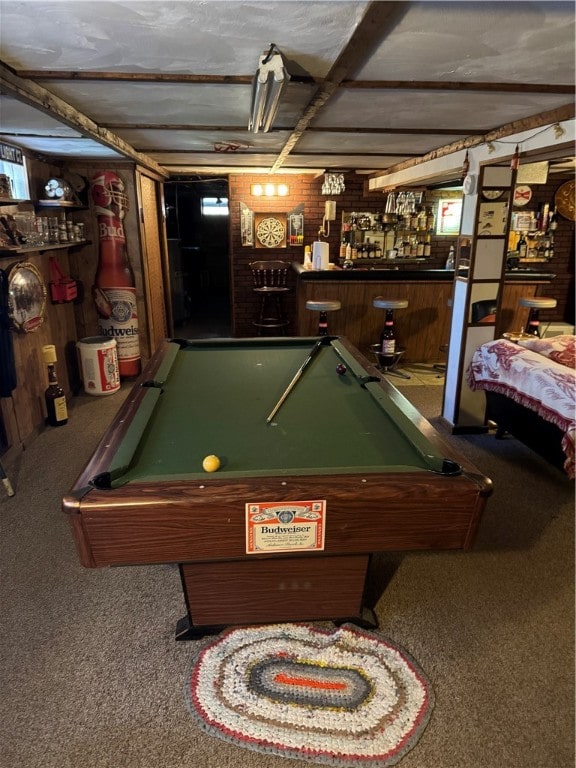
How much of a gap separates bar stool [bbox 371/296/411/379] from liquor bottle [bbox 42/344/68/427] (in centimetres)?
339

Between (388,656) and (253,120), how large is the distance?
2.63m

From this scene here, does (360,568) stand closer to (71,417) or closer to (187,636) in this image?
(187,636)

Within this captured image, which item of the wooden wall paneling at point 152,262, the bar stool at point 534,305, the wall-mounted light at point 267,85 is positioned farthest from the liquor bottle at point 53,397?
the bar stool at point 534,305

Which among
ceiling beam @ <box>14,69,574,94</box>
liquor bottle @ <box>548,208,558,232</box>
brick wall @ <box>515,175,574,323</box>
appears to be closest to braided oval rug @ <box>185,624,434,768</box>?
ceiling beam @ <box>14,69,574,94</box>

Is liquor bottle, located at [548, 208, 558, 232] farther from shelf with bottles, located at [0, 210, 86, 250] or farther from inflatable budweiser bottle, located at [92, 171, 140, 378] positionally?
shelf with bottles, located at [0, 210, 86, 250]

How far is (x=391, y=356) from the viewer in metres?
5.70

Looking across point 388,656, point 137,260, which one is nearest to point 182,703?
point 388,656

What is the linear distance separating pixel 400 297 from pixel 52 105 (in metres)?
4.33

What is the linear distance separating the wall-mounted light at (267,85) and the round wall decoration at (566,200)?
20.3ft

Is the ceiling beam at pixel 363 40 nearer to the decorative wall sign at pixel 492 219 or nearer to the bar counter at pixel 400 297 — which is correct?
the decorative wall sign at pixel 492 219

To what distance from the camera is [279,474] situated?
167cm

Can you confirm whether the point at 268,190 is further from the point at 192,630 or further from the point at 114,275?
the point at 192,630

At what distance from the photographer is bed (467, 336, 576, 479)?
3.02 m

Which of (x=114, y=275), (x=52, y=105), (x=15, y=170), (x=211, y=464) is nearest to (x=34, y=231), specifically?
(x=15, y=170)
